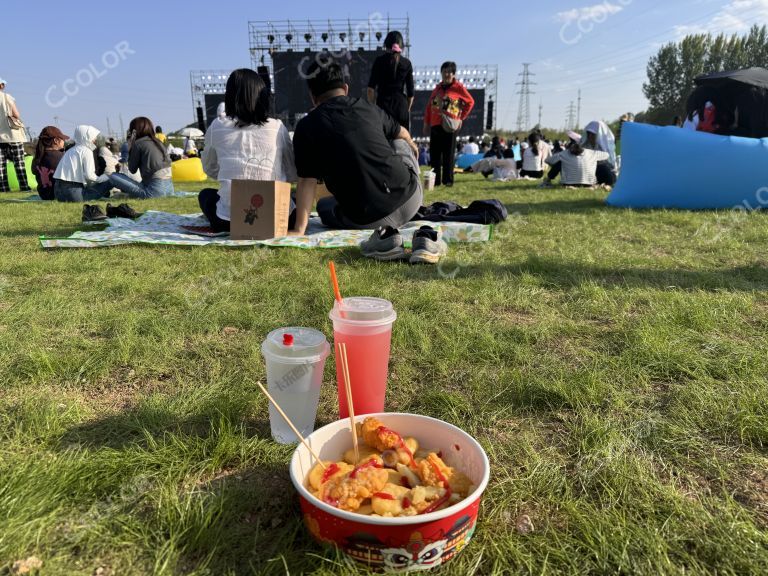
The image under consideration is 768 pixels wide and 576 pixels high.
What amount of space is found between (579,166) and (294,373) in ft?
24.2

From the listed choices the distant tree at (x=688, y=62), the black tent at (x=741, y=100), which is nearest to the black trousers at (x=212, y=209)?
the black tent at (x=741, y=100)

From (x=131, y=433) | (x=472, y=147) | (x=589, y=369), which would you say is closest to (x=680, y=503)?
(x=589, y=369)

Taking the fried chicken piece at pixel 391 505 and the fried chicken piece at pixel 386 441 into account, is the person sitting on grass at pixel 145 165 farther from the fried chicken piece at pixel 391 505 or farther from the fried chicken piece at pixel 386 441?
the fried chicken piece at pixel 391 505

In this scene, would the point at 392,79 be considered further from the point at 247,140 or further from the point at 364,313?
the point at 364,313

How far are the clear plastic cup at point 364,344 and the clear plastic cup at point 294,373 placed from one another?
0.06m

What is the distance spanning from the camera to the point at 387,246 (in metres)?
3.04

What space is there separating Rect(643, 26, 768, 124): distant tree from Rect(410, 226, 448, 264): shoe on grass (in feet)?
134

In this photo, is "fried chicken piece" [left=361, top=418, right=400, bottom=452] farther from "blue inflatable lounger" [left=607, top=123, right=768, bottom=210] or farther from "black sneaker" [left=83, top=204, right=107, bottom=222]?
"blue inflatable lounger" [left=607, top=123, right=768, bottom=210]

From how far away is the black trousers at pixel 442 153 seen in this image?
6.89 metres

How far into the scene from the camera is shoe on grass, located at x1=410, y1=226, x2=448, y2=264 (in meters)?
2.98

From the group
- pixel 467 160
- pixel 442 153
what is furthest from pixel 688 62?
pixel 442 153

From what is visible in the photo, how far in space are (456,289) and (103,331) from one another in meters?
1.65

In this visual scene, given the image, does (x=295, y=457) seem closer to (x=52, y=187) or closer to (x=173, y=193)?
(x=173, y=193)

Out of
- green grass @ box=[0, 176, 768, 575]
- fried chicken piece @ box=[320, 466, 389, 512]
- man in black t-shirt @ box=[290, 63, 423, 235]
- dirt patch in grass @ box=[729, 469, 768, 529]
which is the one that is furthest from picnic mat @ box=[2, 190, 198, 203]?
dirt patch in grass @ box=[729, 469, 768, 529]
